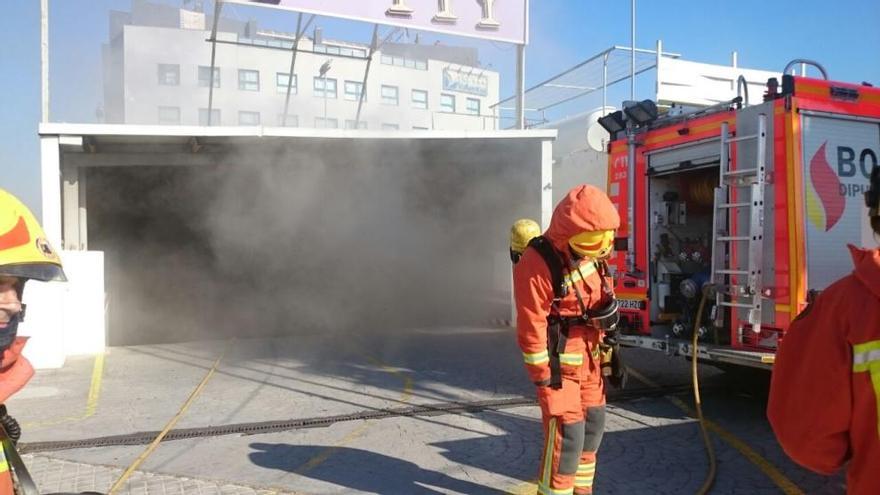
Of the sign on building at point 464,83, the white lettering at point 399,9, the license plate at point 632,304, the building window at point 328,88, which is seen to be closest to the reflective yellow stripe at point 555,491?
the license plate at point 632,304

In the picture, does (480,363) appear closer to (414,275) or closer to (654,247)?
(654,247)

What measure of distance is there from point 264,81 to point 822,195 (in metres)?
30.6

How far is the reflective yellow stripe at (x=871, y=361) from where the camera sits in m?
1.25

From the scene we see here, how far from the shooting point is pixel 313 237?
13.1 metres

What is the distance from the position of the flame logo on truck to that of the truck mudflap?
104cm

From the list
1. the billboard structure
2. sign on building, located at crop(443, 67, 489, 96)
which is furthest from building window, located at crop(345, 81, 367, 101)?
the billboard structure

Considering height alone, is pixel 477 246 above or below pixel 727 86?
below

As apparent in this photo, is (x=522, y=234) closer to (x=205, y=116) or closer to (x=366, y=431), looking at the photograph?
(x=366, y=431)

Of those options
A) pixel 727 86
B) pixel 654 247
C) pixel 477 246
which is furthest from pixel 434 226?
pixel 654 247

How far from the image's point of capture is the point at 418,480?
381 cm

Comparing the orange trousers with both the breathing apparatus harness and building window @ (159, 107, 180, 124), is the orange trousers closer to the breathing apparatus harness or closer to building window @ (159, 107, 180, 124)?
the breathing apparatus harness

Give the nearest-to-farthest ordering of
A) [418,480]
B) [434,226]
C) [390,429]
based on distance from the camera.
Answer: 1. [418,480]
2. [390,429]
3. [434,226]

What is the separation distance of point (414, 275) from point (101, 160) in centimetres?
674

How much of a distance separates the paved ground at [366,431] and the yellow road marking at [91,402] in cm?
2
